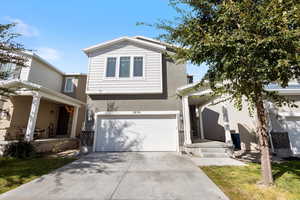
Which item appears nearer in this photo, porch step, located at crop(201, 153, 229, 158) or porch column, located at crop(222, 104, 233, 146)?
porch step, located at crop(201, 153, 229, 158)

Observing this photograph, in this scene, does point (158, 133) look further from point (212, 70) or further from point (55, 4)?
point (55, 4)

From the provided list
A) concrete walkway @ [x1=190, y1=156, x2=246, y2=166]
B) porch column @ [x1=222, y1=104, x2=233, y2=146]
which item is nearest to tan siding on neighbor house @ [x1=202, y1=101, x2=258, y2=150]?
porch column @ [x1=222, y1=104, x2=233, y2=146]

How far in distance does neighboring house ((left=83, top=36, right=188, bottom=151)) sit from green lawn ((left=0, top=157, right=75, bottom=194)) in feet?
9.64

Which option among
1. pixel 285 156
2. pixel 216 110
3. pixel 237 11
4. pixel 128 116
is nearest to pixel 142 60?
pixel 128 116

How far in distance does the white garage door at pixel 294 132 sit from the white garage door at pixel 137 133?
6911 millimetres

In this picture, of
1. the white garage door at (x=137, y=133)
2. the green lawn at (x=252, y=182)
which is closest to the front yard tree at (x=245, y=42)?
the green lawn at (x=252, y=182)

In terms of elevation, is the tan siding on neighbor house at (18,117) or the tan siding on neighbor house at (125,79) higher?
the tan siding on neighbor house at (125,79)

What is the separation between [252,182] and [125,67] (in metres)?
8.60

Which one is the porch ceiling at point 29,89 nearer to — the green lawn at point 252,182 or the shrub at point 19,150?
the shrub at point 19,150

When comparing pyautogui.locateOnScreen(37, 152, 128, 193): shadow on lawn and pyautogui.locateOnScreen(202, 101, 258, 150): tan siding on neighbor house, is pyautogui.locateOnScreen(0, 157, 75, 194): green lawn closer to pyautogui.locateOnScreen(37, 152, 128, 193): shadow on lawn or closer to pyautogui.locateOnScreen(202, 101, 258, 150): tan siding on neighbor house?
pyautogui.locateOnScreen(37, 152, 128, 193): shadow on lawn

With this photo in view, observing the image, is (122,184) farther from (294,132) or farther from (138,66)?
(294,132)

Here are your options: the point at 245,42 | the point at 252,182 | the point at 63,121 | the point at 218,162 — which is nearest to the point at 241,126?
the point at 218,162

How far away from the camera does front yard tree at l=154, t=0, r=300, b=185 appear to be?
3430 mm

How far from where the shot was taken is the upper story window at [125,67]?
31.0 ft
